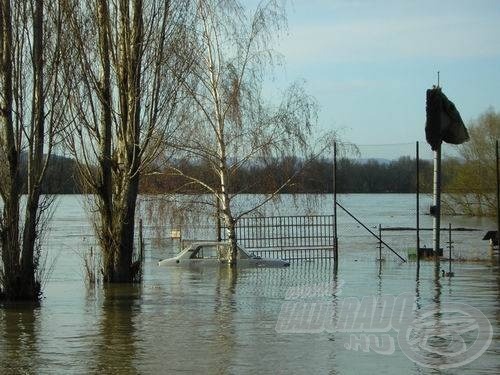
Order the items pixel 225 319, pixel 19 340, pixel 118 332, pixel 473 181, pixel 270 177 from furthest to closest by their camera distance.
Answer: pixel 473 181 < pixel 270 177 < pixel 225 319 < pixel 118 332 < pixel 19 340

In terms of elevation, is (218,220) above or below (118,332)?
above

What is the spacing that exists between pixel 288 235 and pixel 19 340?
1669 cm

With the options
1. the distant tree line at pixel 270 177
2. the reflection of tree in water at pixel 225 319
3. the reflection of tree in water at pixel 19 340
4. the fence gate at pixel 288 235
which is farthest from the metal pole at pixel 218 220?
the reflection of tree in water at pixel 19 340

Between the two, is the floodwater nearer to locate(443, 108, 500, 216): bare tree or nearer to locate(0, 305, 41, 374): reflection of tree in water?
locate(0, 305, 41, 374): reflection of tree in water

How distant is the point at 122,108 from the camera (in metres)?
20.9

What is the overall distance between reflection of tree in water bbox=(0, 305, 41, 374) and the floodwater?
0.02 meters

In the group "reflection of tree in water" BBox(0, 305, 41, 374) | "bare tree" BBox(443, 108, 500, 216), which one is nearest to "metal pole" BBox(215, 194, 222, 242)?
"reflection of tree in water" BBox(0, 305, 41, 374)

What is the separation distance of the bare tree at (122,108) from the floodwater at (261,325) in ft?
5.01

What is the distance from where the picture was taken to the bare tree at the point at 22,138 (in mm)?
16969

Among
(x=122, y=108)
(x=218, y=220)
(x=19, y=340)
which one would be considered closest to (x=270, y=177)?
(x=218, y=220)

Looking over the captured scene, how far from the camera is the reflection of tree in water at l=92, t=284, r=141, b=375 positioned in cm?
1102

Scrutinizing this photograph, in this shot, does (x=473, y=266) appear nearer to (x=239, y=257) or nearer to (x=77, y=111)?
(x=239, y=257)

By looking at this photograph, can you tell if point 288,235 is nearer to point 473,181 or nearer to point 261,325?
point 261,325

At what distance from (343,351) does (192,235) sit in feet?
60.4
